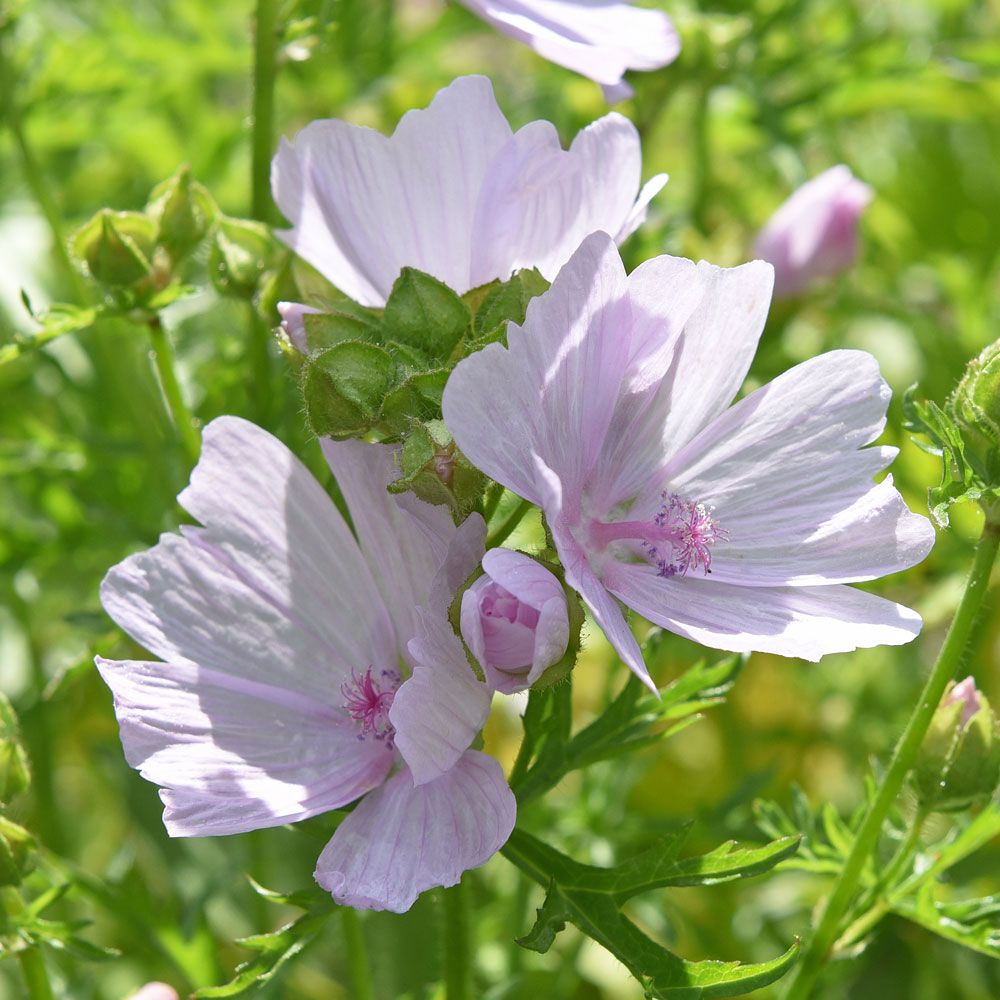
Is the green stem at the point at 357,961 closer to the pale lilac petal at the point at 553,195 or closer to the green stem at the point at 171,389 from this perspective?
the green stem at the point at 171,389

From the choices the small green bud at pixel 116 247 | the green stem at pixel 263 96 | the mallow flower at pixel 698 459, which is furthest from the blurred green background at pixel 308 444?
the mallow flower at pixel 698 459

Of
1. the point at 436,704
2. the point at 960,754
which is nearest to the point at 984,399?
the point at 960,754

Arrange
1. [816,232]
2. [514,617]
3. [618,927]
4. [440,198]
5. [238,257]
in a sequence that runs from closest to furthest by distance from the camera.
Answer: [514,617] → [618,927] → [440,198] → [238,257] → [816,232]

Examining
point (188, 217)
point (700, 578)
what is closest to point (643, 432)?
point (700, 578)

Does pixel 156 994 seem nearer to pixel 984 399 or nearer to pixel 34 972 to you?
pixel 34 972

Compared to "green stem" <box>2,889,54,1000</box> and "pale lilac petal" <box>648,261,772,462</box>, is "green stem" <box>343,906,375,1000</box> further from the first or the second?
"pale lilac petal" <box>648,261,772,462</box>

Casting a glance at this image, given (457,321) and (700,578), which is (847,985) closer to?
(700,578)
